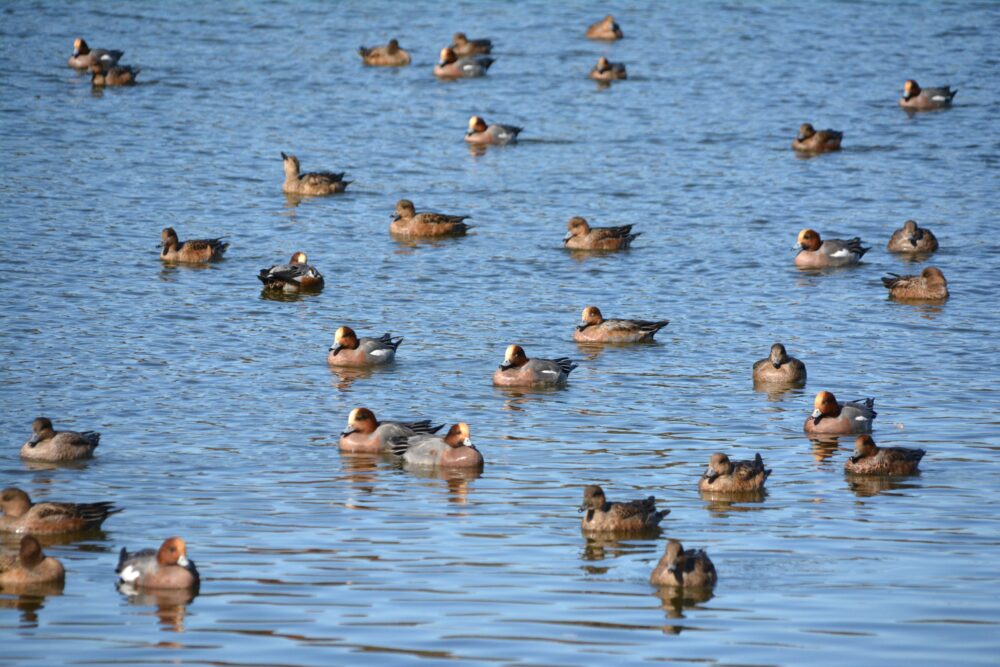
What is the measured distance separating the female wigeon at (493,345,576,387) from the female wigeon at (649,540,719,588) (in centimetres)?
822

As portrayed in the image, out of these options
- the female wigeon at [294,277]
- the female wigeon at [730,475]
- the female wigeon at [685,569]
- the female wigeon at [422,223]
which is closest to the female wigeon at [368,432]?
the female wigeon at [730,475]

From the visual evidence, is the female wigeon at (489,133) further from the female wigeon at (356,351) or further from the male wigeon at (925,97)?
the female wigeon at (356,351)

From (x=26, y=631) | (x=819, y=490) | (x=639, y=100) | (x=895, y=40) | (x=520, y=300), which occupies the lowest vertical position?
(x=26, y=631)

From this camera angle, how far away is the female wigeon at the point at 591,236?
1281 inches

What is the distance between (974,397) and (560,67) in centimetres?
3082

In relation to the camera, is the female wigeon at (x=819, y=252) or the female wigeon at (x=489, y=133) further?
the female wigeon at (x=489, y=133)

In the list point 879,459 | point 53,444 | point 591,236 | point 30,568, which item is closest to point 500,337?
point 591,236

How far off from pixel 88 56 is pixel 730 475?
34434 mm

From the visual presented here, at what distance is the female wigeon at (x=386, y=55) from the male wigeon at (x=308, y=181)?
14602mm

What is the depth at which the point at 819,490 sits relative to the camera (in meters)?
19.4

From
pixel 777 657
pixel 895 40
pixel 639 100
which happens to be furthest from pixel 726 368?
pixel 895 40

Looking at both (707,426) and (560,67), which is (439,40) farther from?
(707,426)

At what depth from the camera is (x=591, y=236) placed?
32.6 meters

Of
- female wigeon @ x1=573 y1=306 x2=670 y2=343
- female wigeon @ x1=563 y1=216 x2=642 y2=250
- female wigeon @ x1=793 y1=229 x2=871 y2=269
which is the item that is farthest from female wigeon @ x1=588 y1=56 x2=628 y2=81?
female wigeon @ x1=573 y1=306 x2=670 y2=343
